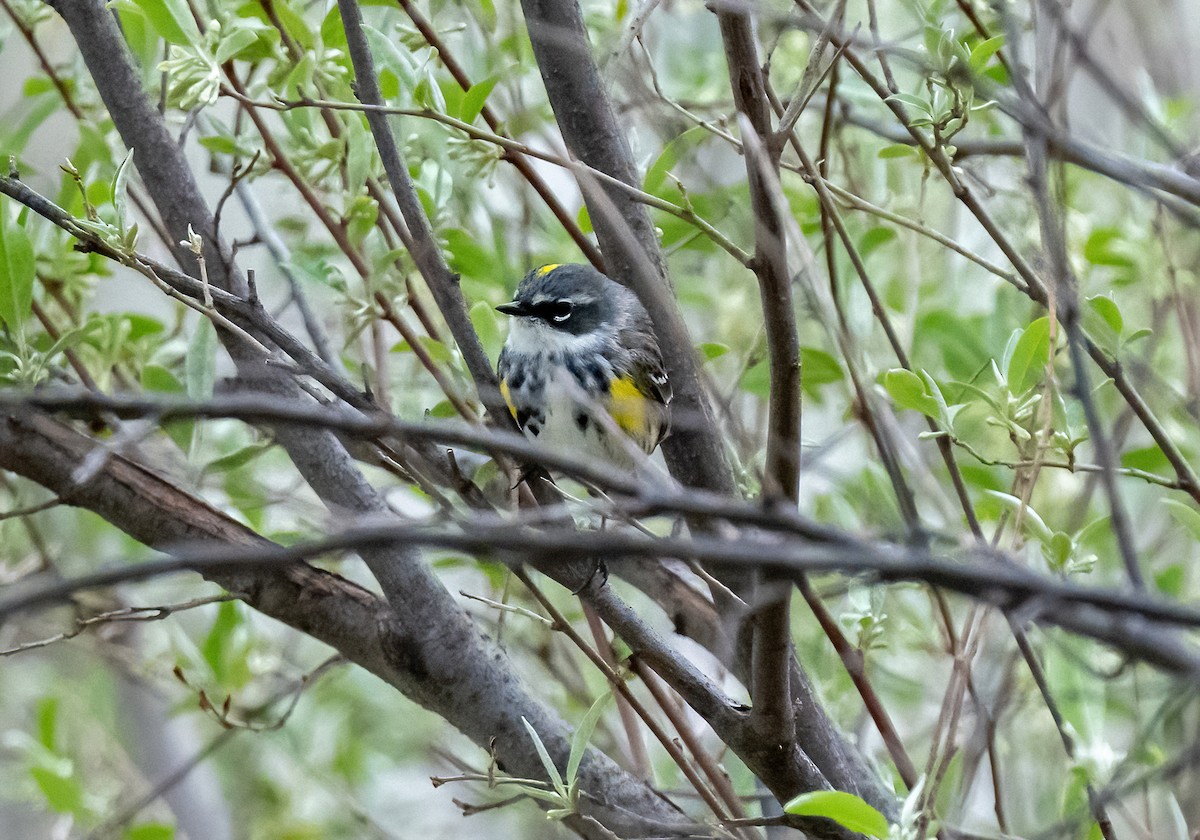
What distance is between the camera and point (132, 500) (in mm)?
1496

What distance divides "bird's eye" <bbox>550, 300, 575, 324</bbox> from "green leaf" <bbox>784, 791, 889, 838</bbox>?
108cm

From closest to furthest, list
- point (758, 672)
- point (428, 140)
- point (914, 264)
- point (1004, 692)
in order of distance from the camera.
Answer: point (758, 672) → point (428, 140) → point (1004, 692) → point (914, 264)

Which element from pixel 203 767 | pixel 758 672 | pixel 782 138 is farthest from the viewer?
pixel 203 767

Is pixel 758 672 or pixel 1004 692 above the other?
pixel 1004 692

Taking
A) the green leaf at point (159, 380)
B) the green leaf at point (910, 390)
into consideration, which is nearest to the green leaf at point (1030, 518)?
the green leaf at point (910, 390)

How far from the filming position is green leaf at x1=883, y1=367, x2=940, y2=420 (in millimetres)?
1360

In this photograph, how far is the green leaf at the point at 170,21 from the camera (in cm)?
147

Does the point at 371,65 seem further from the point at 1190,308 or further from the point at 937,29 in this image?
the point at 1190,308

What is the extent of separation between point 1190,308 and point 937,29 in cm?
87

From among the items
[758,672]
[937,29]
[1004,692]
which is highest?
[937,29]

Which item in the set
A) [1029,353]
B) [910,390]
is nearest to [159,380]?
[910,390]

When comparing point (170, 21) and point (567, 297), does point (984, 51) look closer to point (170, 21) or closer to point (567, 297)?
point (567, 297)

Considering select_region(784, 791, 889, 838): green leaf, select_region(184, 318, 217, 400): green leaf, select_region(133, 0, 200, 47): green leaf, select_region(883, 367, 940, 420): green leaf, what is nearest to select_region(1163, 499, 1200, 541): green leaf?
select_region(883, 367, 940, 420): green leaf

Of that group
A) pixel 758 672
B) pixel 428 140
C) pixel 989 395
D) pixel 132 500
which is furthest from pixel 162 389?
pixel 989 395
